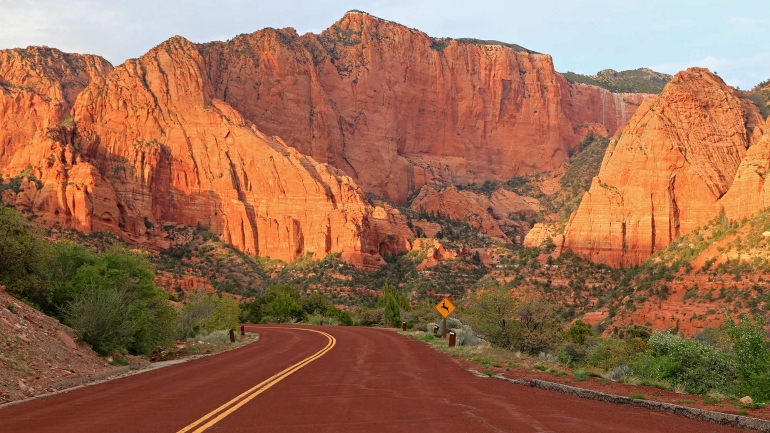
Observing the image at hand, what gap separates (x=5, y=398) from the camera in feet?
46.7

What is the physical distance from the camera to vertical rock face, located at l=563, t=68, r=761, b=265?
244ft

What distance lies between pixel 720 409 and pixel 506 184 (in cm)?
13851

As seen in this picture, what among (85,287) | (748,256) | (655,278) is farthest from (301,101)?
(85,287)

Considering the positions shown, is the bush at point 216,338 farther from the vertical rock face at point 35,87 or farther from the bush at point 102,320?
the vertical rock face at point 35,87

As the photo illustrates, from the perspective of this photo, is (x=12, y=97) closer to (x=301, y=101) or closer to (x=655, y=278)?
(x=301, y=101)

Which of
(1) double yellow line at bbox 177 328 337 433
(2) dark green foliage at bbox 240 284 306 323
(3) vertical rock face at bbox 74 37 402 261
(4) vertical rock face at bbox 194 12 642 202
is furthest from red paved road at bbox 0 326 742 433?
(4) vertical rock face at bbox 194 12 642 202

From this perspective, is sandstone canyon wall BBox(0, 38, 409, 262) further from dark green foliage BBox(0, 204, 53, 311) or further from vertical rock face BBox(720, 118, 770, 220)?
dark green foliage BBox(0, 204, 53, 311)

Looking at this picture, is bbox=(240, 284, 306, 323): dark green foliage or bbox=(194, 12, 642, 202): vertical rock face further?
bbox=(194, 12, 642, 202): vertical rock face

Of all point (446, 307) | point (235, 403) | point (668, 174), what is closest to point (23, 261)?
point (235, 403)

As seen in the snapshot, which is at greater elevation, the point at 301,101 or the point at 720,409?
the point at 301,101

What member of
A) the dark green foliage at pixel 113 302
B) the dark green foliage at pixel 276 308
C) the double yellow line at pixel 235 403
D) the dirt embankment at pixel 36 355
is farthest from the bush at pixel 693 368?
the dark green foliage at pixel 276 308

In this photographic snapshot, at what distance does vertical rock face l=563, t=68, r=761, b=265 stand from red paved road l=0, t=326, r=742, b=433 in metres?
60.0

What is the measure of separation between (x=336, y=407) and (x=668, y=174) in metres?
70.1

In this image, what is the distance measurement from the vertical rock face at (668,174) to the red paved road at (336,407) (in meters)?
60.0
